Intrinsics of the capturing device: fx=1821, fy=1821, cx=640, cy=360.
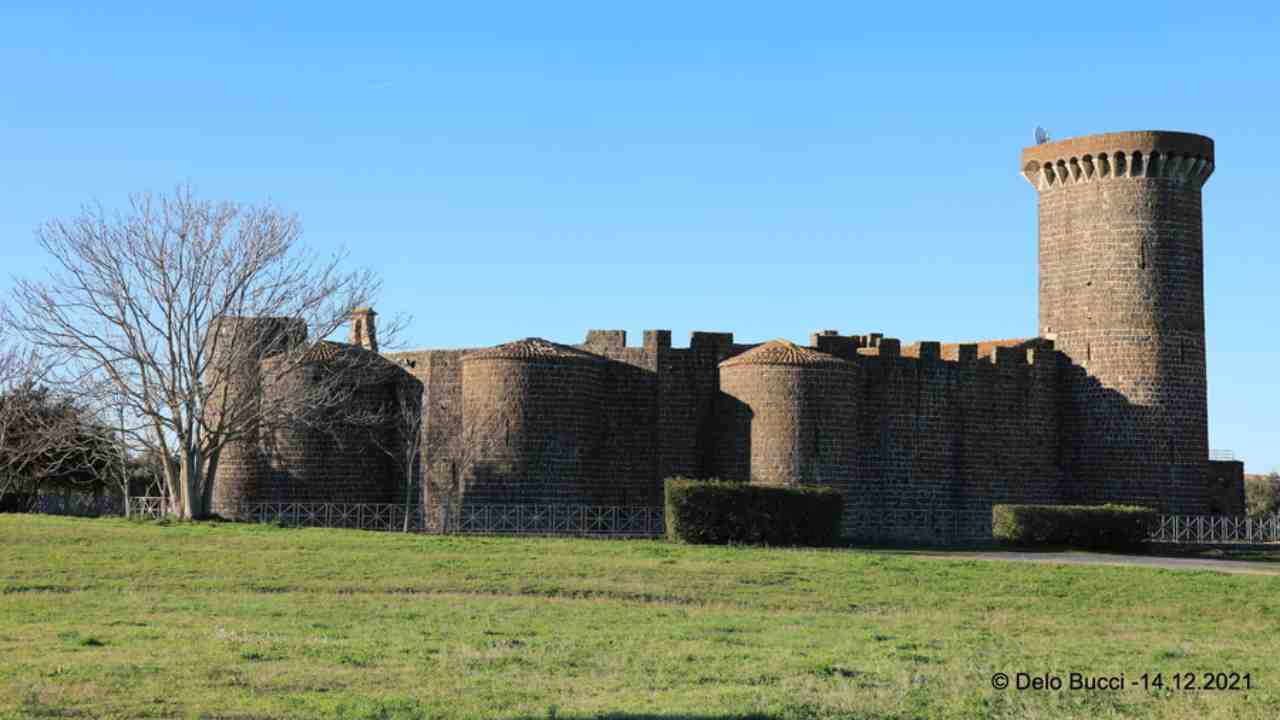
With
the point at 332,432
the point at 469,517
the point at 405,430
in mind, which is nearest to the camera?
the point at 469,517

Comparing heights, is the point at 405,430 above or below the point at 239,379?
below

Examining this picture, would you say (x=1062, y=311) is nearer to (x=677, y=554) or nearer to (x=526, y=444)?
(x=526, y=444)

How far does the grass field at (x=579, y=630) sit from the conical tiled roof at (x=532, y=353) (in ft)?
30.0

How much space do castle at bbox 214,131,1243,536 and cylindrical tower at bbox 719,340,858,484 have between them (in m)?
0.05

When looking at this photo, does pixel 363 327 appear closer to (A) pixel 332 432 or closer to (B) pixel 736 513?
(A) pixel 332 432

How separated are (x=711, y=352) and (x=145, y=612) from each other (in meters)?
26.8

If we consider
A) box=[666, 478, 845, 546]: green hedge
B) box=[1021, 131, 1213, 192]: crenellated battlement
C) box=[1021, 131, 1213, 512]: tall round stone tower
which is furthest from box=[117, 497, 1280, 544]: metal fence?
box=[1021, 131, 1213, 192]: crenellated battlement

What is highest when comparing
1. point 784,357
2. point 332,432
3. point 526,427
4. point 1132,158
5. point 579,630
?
point 1132,158

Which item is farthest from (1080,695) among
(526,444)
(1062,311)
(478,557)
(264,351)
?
(1062,311)

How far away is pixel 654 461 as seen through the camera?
49.8 meters

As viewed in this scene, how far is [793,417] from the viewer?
47500mm

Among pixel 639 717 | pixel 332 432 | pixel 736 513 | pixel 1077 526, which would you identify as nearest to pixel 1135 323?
pixel 1077 526

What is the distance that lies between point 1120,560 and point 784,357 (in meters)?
11.8

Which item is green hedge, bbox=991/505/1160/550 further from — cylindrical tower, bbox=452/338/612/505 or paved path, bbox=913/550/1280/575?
cylindrical tower, bbox=452/338/612/505
